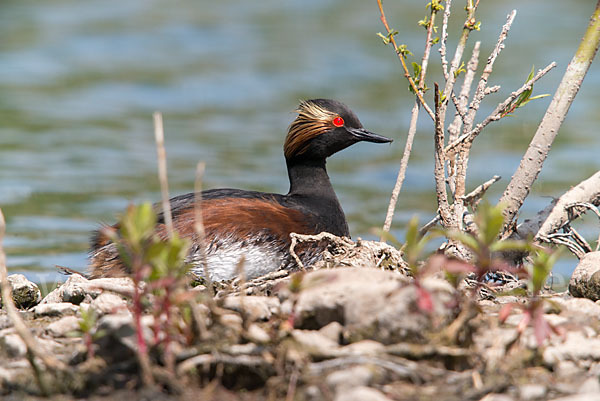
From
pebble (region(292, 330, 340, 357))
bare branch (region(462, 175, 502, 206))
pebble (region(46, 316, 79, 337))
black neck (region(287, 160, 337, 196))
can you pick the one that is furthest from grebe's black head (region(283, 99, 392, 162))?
pebble (region(292, 330, 340, 357))

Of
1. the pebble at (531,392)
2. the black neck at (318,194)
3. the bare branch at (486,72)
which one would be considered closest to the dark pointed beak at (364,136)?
the black neck at (318,194)

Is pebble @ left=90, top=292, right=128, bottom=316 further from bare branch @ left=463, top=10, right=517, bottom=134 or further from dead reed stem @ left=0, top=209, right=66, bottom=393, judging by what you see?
bare branch @ left=463, top=10, right=517, bottom=134

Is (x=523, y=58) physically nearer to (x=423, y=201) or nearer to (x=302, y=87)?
(x=302, y=87)

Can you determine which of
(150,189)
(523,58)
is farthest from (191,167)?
(523,58)

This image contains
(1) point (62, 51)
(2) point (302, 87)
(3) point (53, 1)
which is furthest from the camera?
(3) point (53, 1)

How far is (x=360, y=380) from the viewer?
3.66 metres

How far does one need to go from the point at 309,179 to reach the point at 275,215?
1.09 m

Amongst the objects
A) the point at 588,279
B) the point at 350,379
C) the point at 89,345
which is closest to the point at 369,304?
the point at 350,379

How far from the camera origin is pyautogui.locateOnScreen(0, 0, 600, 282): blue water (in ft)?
43.6

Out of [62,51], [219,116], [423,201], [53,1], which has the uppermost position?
[53,1]

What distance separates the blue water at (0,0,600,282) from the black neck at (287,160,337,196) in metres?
2.47

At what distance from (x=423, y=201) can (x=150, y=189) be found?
13.2 ft

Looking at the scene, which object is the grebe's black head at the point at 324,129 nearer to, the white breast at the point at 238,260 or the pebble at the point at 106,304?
the white breast at the point at 238,260

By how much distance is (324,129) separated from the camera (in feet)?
25.0
